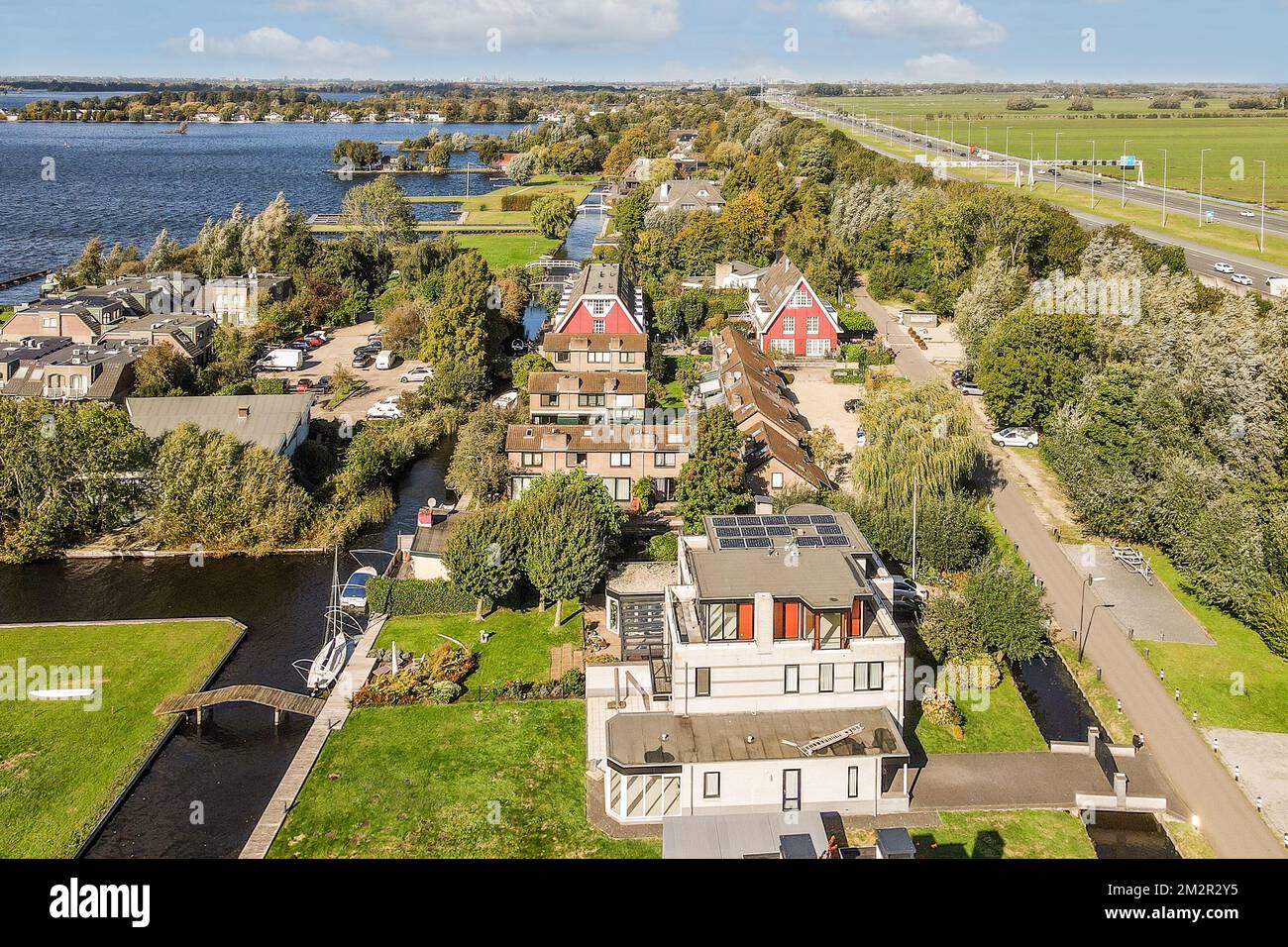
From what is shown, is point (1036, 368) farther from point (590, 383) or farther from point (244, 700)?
point (244, 700)

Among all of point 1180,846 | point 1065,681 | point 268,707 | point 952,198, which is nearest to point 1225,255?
point 952,198

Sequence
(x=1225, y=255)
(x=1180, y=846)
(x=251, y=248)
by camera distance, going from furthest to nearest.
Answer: (x=251, y=248) < (x=1225, y=255) < (x=1180, y=846)

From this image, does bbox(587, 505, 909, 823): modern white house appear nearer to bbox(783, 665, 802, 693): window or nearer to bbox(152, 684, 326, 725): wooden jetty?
bbox(783, 665, 802, 693): window

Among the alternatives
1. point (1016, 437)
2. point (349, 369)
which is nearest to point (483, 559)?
point (1016, 437)

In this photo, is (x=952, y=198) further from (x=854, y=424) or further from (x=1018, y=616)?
(x=1018, y=616)

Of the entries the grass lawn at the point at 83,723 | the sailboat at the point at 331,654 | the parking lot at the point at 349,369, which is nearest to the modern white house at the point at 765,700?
the sailboat at the point at 331,654

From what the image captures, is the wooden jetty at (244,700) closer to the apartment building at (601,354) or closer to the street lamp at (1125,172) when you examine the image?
the apartment building at (601,354)

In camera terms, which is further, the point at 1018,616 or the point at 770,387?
the point at 770,387
